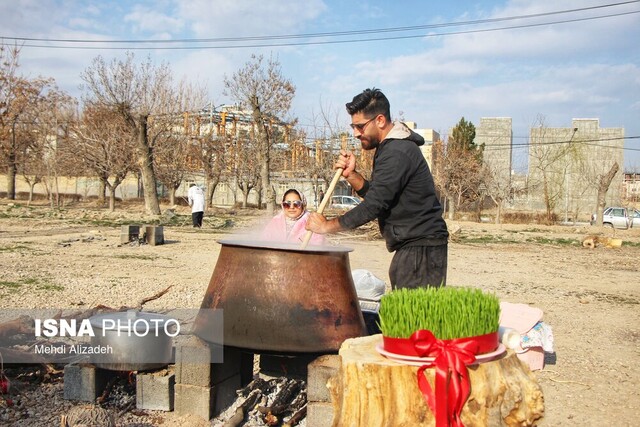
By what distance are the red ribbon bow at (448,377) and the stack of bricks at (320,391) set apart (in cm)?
110

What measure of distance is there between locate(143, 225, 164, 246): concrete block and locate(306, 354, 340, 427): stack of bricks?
10.6m

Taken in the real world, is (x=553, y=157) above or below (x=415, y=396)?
above

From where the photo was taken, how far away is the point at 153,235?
13297 mm

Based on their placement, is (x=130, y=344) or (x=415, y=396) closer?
(x=415, y=396)

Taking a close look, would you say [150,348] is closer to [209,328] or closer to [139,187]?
[209,328]

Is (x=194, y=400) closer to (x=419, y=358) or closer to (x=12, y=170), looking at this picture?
(x=419, y=358)

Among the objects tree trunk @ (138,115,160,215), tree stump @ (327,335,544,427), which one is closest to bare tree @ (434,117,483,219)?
tree trunk @ (138,115,160,215)

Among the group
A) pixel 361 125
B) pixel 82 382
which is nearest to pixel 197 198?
pixel 82 382

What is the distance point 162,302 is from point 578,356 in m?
4.48

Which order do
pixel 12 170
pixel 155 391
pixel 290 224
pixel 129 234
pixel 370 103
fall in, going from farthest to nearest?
pixel 12 170
pixel 129 234
pixel 290 224
pixel 155 391
pixel 370 103

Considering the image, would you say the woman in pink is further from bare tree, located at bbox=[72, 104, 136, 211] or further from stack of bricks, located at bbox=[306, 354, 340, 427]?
bare tree, located at bbox=[72, 104, 136, 211]

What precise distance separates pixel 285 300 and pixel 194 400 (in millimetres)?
905

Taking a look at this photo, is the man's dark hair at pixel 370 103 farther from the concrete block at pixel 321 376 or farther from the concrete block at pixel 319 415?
the concrete block at pixel 319 415

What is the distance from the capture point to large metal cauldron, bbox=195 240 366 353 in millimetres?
3176
